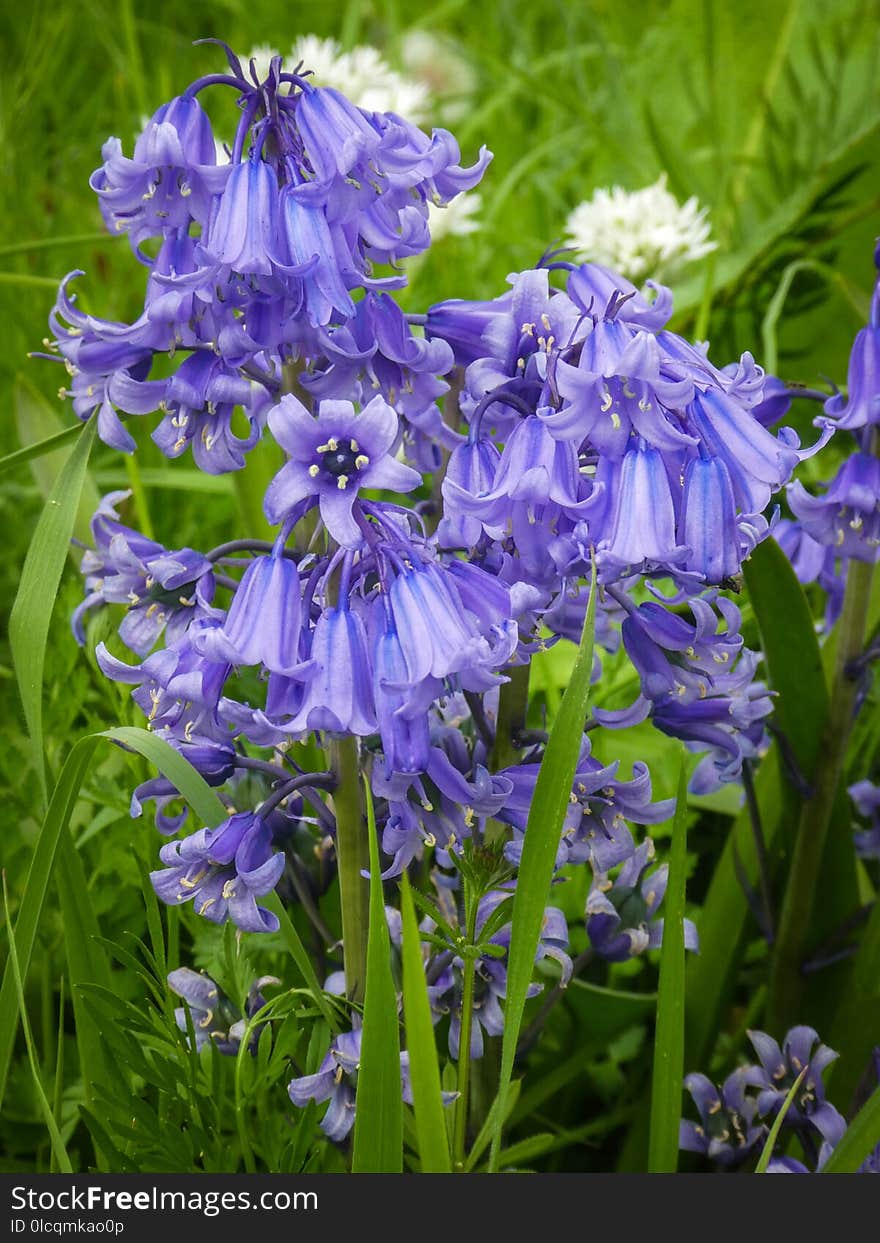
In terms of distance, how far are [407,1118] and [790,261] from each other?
1.53 m

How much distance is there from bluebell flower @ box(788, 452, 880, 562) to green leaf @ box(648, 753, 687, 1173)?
0.34 meters

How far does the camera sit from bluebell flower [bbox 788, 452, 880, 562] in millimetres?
1057

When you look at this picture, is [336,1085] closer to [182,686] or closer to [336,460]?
[182,686]

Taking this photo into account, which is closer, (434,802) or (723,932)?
(434,802)

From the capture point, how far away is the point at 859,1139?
2.73ft

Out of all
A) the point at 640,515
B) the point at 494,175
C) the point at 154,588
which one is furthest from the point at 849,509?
the point at 494,175

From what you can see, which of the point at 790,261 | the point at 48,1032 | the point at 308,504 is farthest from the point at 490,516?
the point at 790,261

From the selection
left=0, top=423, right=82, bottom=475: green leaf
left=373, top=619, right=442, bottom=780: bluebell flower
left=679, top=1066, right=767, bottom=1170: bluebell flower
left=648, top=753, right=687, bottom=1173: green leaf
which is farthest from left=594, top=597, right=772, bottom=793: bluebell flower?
left=0, top=423, right=82, bottom=475: green leaf

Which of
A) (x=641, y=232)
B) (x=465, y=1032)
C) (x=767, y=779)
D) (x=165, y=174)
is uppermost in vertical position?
(x=641, y=232)

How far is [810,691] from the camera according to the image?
1.18 metres

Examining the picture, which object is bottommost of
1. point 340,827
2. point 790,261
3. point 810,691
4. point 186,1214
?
point 186,1214

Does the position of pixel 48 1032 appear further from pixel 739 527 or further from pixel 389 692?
pixel 739 527

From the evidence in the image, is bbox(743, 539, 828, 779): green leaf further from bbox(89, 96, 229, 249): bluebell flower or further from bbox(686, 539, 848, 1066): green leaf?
bbox(89, 96, 229, 249): bluebell flower

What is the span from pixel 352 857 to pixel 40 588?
0.97ft
